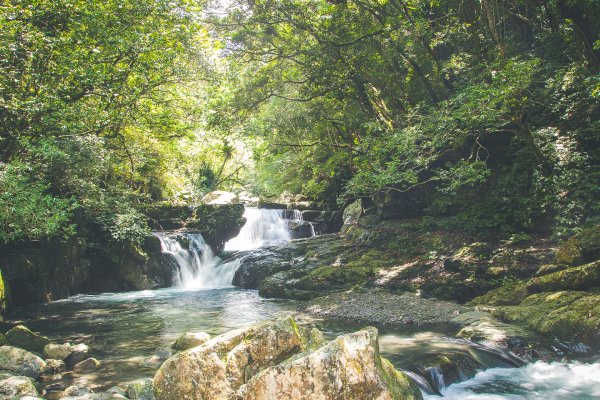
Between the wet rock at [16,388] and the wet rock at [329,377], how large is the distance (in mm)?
3651

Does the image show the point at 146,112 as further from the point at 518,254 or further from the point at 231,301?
the point at 518,254

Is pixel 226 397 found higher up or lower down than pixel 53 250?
lower down

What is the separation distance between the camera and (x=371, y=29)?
578 inches

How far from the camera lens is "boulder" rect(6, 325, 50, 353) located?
313 inches

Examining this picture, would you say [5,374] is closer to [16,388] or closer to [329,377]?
[16,388]

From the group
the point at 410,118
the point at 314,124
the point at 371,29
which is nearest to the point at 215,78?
the point at 314,124

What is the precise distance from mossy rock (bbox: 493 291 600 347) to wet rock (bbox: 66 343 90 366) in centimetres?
880

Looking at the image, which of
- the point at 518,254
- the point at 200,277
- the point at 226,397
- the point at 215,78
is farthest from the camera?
the point at 200,277

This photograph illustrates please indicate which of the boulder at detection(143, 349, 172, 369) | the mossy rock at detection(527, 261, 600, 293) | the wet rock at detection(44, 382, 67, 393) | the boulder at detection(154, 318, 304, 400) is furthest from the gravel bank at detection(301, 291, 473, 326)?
the wet rock at detection(44, 382, 67, 393)

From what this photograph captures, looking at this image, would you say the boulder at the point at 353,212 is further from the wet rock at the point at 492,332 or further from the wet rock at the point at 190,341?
the wet rock at the point at 190,341

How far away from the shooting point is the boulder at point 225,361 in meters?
4.42

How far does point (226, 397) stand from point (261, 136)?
13191mm

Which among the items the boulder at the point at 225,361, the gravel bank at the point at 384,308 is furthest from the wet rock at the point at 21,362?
the gravel bank at the point at 384,308

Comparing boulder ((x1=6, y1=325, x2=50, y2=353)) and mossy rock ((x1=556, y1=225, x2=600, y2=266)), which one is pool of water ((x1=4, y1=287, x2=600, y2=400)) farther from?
mossy rock ((x1=556, y1=225, x2=600, y2=266))
